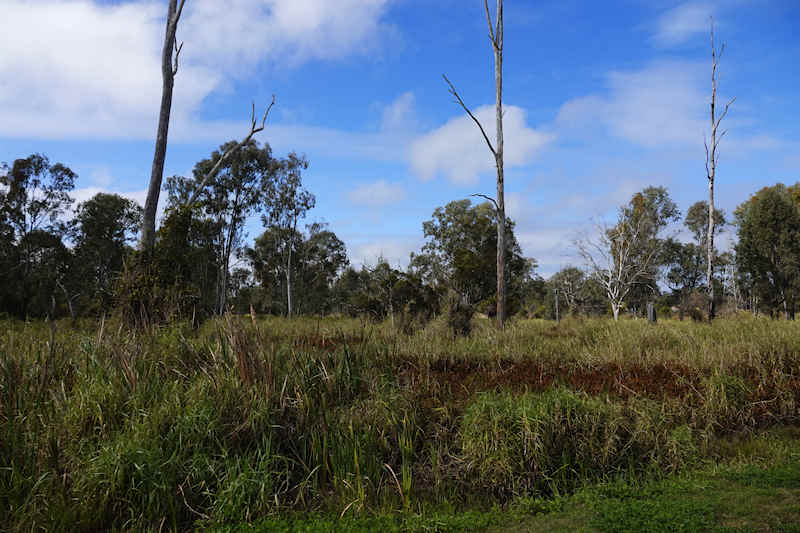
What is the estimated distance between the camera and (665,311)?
133ft

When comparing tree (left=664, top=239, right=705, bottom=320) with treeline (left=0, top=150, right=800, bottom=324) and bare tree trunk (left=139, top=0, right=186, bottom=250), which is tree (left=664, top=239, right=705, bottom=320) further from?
bare tree trunk (left=139, top=0, right=186, bottom=250)

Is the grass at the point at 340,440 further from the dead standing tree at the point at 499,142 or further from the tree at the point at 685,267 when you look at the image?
the tree at the point at 685,267

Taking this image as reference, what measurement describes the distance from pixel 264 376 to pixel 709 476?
13.8 ft

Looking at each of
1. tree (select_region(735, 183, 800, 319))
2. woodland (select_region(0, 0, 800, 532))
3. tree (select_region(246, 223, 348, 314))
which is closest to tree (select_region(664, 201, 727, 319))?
tree (select_region(735, 183, 800, 319))

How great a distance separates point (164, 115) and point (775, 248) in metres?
36.3

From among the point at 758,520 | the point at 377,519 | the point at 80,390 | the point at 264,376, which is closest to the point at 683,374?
the point at 758,520

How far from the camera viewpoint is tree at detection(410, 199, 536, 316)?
3182 cm

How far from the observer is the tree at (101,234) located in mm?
32156

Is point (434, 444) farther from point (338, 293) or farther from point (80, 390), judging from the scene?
point (338, 293)

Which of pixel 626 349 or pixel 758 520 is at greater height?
pixel 626 349

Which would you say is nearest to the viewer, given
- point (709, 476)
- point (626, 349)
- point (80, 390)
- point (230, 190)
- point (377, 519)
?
point (377, 519)

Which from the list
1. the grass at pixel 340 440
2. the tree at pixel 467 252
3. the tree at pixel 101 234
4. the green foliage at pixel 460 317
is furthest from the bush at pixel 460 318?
the tree at pixel 101 234

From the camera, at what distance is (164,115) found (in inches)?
585

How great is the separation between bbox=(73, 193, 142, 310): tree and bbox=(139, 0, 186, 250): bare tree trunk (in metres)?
19.8
